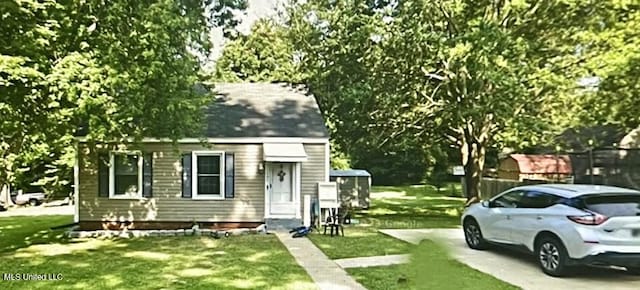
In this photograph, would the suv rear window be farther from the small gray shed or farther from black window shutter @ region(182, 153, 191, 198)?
the small gray shed

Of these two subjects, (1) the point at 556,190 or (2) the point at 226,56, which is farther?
(2) the point at 226,56

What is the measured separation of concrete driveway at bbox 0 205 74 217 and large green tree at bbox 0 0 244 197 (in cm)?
1220

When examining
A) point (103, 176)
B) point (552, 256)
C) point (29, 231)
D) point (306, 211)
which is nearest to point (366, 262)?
point (552, 256)

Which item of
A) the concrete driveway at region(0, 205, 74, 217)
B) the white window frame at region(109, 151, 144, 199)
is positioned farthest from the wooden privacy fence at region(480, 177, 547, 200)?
the concrete driveway at region(0, 205, 74, 217)

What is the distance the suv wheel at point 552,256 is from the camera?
853 centimetres

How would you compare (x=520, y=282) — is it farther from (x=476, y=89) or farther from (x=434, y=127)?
(x=434, y=127)

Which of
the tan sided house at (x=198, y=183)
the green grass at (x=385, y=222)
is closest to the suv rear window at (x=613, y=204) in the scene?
the green grass at (x=385, y=222)

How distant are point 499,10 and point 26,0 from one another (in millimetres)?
11991

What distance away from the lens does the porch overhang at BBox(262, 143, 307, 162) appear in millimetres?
14836

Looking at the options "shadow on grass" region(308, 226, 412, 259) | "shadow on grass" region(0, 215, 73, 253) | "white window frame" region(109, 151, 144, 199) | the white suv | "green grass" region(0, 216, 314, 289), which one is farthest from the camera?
"white window frame" region(109, 151, 144, 199)

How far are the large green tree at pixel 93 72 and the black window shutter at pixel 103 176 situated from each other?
2.45m

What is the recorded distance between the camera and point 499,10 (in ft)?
54.5

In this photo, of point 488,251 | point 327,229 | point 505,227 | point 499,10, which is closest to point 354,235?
point 327,229

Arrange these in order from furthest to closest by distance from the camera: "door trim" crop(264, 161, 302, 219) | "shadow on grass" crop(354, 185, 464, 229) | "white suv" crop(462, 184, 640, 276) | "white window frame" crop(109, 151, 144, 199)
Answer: "shadow on grass" crop(354, 185, 464, 229) < "door trim" crop(264, 161, 302, 219) < "white window frame" crop(109, 151, 144, 199) < "white suv" crop(462, 184, 640, 276)
